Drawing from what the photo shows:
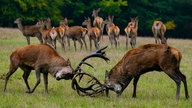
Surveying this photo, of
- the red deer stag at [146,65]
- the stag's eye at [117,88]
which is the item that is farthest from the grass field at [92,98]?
the red deer stag at [146,65]

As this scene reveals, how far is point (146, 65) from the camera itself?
10.2m

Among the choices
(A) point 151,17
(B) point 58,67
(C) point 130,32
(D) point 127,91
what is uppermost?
(B) point 58,67

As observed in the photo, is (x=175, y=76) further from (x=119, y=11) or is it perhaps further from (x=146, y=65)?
(x=119, y=11)

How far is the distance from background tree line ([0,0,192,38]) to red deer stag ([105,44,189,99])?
35495 mm

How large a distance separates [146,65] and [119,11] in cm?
3809

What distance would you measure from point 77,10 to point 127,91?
37.9 meters

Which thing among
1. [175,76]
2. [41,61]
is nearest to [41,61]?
[41,61]

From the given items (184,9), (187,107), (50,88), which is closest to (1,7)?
(184,9)

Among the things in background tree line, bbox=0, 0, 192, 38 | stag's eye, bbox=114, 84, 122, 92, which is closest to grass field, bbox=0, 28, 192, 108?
stag's eye, bbox=114, 84, 122, 92

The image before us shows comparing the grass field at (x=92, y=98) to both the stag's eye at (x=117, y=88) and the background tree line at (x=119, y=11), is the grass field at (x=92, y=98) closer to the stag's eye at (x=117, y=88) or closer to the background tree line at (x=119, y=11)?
the stag's eye at (x=117, y=88)

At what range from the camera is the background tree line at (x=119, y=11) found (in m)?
46.2

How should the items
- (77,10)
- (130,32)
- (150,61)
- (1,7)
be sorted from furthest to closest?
(77,10) → (1,7) → (130,32) → (150,61)

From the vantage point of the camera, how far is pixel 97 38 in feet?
73.0

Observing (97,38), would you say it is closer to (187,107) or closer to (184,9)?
(187,107)
